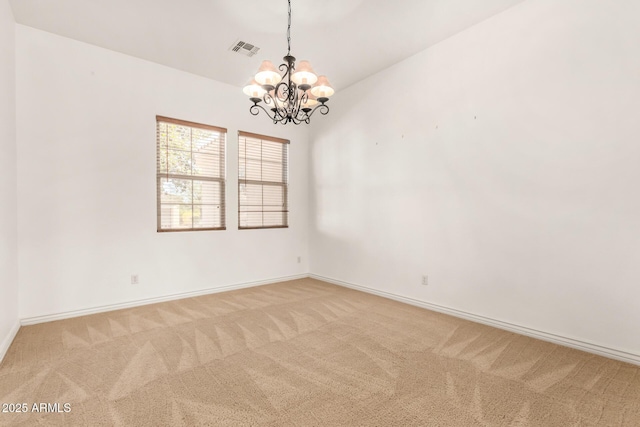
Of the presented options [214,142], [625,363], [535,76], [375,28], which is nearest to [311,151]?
[214,142]

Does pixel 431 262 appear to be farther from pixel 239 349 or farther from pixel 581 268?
pixel 239 349

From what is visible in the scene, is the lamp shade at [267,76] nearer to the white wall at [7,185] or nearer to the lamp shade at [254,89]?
the lamp shade at [254,89]

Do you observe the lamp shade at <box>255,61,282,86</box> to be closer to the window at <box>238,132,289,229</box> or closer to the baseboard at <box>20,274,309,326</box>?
the window at <box>238,132,289,229</box>

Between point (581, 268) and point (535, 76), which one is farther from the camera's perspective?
point (535, 76)

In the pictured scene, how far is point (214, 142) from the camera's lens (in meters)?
4.43

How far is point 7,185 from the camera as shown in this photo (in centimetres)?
270

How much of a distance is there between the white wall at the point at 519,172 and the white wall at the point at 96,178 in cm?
272

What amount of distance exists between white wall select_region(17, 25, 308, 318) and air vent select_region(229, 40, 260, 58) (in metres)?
0.96

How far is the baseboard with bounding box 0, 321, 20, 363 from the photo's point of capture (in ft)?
7.88

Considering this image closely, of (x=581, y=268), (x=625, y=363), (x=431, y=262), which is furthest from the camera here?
(x=431, y=262)

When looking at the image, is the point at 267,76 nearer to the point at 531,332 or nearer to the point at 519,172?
the point at 519,172

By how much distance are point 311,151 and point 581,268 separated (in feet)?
13.6

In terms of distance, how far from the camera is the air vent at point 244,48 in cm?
351

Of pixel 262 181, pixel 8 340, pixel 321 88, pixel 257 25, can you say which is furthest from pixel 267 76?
pixel 8 340
